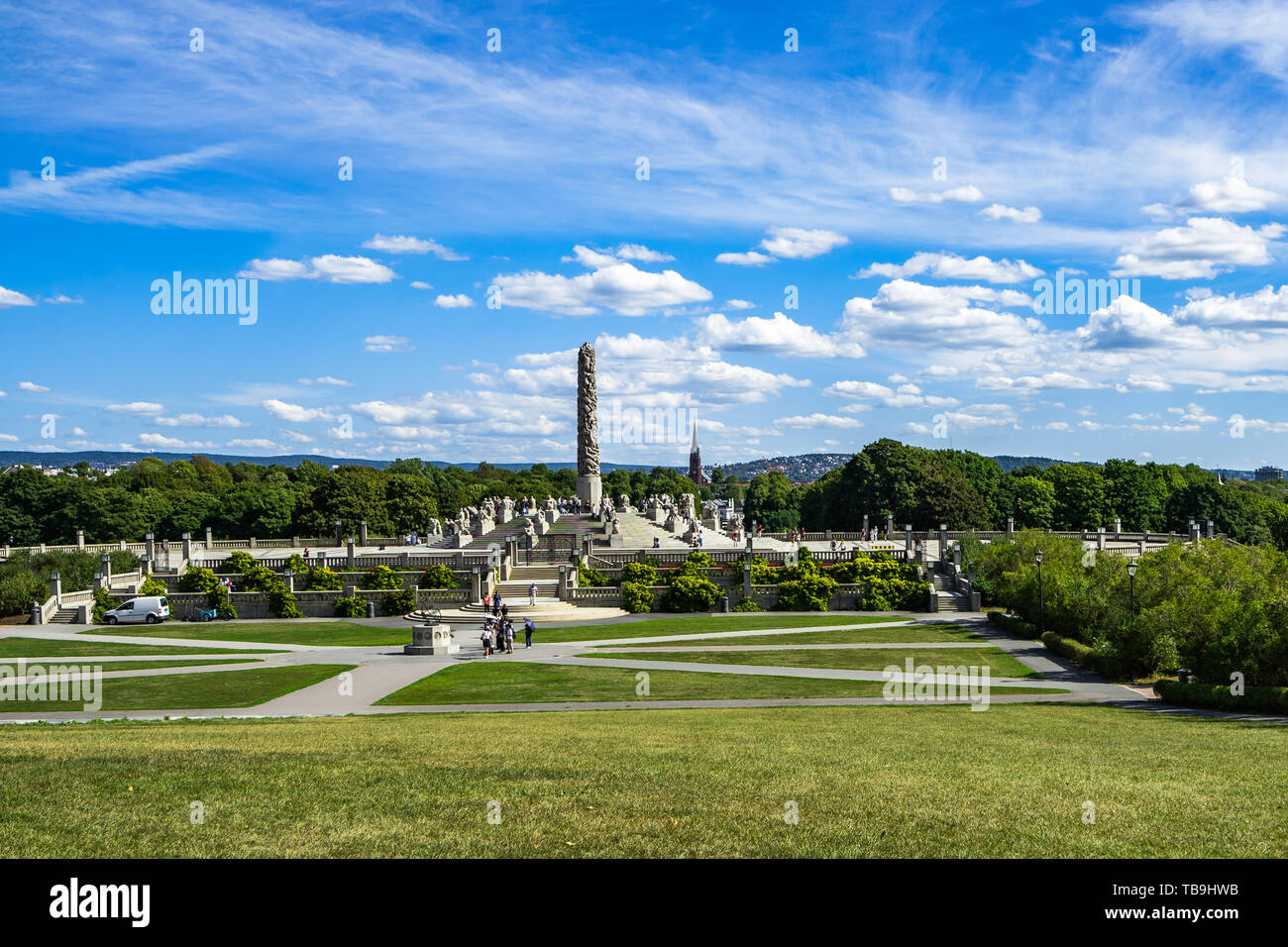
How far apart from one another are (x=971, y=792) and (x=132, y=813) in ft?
32.7

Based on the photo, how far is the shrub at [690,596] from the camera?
53031 mm

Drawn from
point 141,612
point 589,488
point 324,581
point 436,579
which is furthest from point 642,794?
point 589,488

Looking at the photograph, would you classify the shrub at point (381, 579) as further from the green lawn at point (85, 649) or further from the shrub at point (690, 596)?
the shrub at point (690, 596)

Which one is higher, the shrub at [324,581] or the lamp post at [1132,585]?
the lamp post at [1132,585]

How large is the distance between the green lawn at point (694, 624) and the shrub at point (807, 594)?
5.03 feet

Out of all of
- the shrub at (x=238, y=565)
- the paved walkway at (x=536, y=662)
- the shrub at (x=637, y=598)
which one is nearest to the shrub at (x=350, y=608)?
the paved walkway at (x=536, y=662)

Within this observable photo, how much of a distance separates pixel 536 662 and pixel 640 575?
19926mm

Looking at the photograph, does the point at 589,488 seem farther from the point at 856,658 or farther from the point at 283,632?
the point at 856,658

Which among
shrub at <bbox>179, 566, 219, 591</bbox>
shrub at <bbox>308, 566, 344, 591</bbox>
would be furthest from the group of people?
shrub at <bbox>179, 566, 219, 591</bbox>

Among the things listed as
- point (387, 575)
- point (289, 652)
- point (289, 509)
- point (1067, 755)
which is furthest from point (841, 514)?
point (1067, 755)

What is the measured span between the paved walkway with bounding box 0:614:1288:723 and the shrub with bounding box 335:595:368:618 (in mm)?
3557

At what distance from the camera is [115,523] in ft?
306
